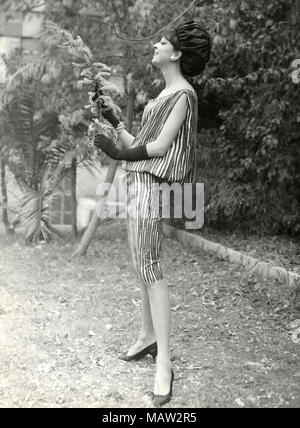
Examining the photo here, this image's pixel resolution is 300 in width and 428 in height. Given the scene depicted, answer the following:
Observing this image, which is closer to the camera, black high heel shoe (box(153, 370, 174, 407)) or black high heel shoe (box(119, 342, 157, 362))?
black high heel shoe (box(153, 370, 174, 407))

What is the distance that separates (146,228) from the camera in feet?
11.1

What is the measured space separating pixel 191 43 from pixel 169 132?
1.79 ft

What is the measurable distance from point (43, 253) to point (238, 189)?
2665 millimetres

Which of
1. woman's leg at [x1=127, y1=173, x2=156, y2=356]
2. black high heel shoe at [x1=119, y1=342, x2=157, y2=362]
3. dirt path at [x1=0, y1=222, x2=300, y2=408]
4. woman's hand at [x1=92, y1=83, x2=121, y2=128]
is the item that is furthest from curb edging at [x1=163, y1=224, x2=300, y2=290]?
woman's hand at [x1=92, y1=83, x2=121, y2=128]

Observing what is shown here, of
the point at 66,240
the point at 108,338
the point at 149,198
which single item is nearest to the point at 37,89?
the point at 66,240

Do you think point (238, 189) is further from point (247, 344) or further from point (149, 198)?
point (149, 198)

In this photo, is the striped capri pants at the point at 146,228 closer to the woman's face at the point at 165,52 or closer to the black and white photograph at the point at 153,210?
the black and white photograph at the point at 153,210

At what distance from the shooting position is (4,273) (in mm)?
Answer: 6547

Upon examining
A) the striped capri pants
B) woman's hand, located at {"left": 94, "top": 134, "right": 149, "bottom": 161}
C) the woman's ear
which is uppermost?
the woman's ear

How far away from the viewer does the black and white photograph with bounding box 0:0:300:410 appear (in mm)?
3379

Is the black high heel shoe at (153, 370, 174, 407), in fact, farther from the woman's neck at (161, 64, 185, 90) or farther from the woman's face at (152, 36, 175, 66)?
the woman's face at (152, 36, 175, 66)

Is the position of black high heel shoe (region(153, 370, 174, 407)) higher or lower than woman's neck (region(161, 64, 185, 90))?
lower

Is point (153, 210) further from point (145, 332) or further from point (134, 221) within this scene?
point (145, 332)

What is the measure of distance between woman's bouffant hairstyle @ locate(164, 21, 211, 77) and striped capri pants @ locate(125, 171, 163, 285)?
689 millimetres
